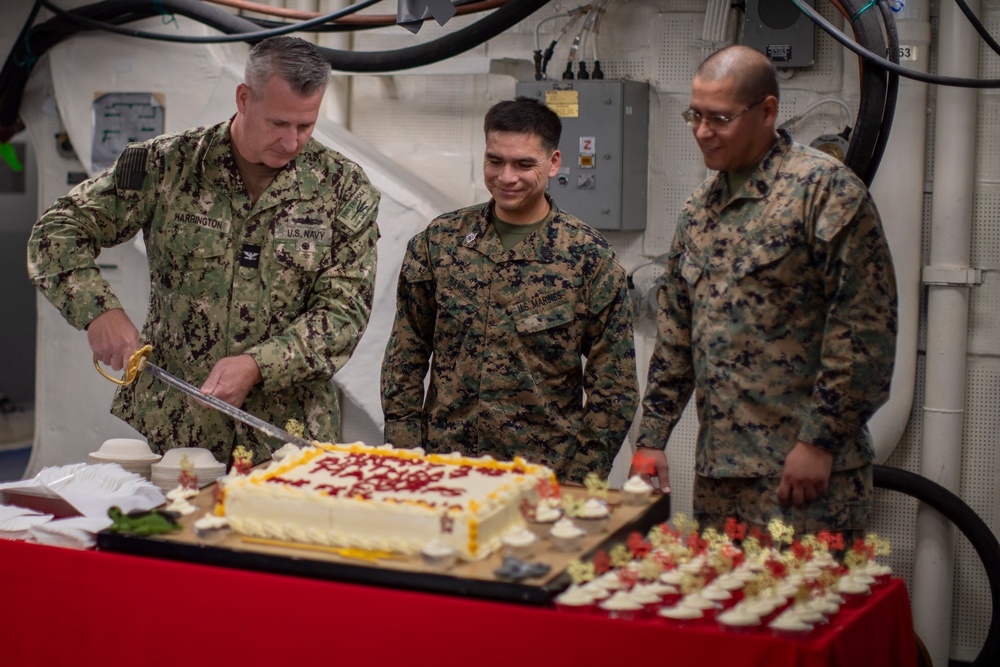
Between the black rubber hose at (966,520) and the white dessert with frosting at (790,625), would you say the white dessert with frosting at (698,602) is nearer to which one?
the white dessert with frosting at (790,625)

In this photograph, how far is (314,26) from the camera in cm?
442

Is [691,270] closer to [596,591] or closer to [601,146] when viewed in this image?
[596,591]

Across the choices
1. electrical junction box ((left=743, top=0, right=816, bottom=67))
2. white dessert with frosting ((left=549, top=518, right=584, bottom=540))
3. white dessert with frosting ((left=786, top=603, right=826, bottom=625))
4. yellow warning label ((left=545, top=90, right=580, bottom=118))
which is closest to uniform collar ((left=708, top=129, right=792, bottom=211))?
white dessert with frosting ((left=549, top=518, right=584, bottom=540))

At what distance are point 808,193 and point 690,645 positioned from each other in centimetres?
113

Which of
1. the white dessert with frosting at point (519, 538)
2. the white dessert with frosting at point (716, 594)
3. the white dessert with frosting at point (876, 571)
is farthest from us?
the white dessert with frosting at point (876, 571)

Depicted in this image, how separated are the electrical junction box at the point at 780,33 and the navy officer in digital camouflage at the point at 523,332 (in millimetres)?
1359

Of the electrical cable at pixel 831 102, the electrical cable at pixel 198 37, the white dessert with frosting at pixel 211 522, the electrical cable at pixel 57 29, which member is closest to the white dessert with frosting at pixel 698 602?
the white dessert with frosting at pixel 211 522

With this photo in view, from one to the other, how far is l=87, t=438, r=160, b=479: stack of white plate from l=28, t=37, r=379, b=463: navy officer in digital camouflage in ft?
0.74

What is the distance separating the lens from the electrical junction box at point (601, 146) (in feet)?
13.9

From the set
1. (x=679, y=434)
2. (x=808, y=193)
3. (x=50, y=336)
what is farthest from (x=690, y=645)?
(x=50, y=336)

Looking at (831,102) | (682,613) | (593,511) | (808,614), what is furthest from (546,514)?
(831,102)

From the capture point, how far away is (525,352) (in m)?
2.99

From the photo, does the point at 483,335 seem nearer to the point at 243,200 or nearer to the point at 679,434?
the point at 243,200

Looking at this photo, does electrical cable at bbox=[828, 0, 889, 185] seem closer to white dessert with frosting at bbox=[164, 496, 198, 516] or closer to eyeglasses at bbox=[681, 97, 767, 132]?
eyeglasses at bbox=[681, 97, 767, 132]
